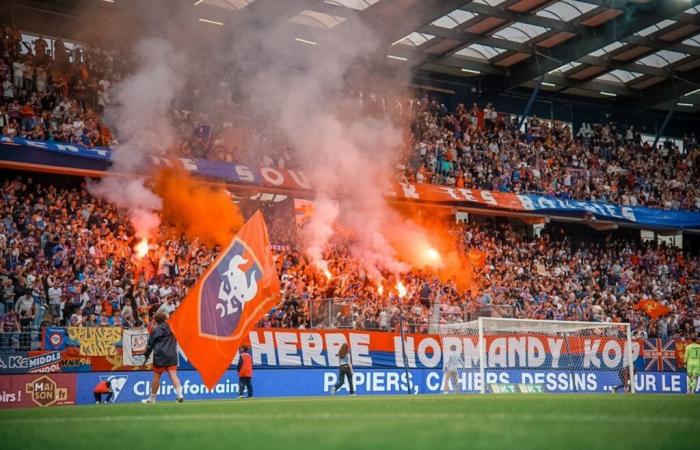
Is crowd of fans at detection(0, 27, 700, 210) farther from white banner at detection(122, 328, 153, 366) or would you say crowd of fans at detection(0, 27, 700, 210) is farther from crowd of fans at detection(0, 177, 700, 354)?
white banner at detection(122, 328, 153, 366)

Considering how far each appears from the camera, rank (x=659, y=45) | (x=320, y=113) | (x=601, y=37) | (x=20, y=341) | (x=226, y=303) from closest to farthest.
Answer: (x=226, y=303) → (x=20, y=341) → (x=320, y=113) → (x=601, y=37) → (x=659, y=45)

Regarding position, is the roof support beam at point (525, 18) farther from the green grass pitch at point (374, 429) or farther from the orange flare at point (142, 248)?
the green grass pitch at point (374, 429)

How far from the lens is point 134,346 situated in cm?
1989

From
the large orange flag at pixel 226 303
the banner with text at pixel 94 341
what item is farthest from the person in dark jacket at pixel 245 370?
the large orange flag at pixel 226 303

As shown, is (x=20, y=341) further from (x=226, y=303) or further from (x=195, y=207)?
(x=195, y=207)

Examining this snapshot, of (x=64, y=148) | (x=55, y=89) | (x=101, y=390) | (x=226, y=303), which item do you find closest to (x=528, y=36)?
(x=55, y=89)

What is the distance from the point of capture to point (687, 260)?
125 ft

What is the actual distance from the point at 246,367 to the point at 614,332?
11135mm

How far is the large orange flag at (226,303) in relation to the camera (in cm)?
1328

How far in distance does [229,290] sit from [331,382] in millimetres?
9494

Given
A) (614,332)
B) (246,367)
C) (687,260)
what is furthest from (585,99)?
(246,367)

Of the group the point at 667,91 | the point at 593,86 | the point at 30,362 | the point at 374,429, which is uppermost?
the point at 593,86

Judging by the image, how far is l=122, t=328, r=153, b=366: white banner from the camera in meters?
19.8

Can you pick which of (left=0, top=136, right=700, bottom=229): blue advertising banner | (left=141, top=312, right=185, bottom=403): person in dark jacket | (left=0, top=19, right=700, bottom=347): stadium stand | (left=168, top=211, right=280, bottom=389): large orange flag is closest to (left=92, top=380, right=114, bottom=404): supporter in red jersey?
(left=0, top=19, right=700, bottom=347): stadium stand
